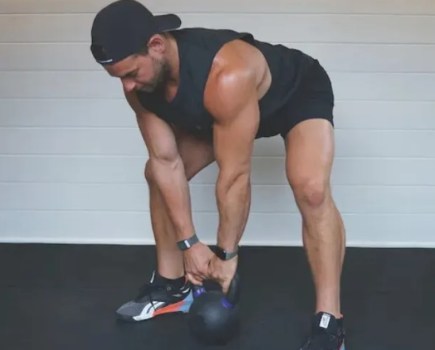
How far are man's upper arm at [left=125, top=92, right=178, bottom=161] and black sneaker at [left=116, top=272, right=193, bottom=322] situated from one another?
563mm

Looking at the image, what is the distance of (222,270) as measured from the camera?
2506 mm

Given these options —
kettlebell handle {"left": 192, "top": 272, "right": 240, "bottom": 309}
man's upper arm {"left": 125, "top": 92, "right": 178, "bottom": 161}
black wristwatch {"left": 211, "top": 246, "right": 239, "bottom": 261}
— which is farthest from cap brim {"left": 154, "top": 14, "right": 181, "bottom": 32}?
kettlebell handle {"left": 192, "top": 272, "right": 240, "bottom": 309}

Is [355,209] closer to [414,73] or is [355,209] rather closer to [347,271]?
[347,271]

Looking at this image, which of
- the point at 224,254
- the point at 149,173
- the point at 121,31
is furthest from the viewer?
the point at 149,173

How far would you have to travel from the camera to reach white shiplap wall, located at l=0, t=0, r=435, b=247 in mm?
3635

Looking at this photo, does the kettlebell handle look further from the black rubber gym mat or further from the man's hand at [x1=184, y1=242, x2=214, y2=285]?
the black rubber gym mat

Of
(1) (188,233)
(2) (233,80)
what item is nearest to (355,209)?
(1) (188,233)

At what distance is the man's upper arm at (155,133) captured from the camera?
2.66m

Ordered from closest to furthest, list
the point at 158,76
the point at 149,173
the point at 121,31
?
1. the point at 121,31
2. the point at 158,76
3. the point at 149,173

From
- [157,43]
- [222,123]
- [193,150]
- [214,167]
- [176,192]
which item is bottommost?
[214,167]

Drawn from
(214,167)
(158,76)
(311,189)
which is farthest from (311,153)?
(214,167)

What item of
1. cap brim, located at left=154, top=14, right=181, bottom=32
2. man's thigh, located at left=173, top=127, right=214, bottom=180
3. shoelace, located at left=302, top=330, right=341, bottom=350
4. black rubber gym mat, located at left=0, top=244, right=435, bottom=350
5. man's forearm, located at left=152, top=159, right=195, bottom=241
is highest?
cap brim, located at left=154, top=14, right=181, bottom=32

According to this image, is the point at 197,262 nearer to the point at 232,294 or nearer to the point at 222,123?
the point at 232,294

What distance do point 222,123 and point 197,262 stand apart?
49cm
